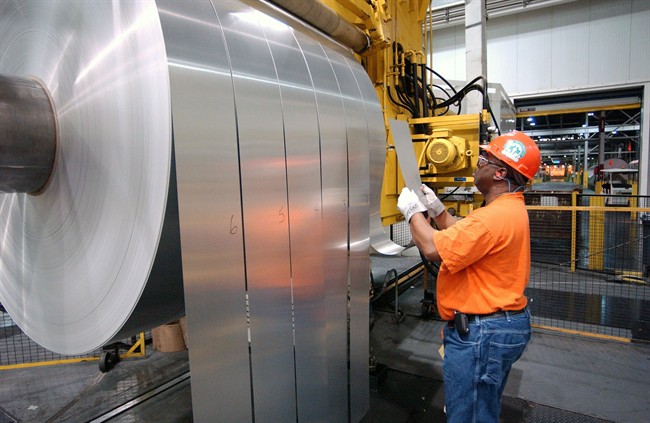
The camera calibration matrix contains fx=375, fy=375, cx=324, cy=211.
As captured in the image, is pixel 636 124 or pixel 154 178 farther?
pixel 636 124

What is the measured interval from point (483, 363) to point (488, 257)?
0.54m

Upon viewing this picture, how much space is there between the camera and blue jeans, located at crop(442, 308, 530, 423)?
1917 millimetres

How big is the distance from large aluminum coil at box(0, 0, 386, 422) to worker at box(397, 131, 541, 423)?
707 mm

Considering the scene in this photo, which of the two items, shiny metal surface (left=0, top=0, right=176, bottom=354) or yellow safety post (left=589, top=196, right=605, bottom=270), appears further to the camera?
yellow safety post (left=589, top=196, right=605, bottom=270)

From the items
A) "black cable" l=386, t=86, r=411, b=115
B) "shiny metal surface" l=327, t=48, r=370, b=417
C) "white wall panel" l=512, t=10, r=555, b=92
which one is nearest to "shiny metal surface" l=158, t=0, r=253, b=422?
"shiny metal surface" l=327, t=48, r=370, b=417

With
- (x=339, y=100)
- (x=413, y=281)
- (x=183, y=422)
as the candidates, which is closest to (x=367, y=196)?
(x=339, y=100)

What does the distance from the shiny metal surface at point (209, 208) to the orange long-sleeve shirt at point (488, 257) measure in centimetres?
112

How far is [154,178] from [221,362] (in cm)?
58

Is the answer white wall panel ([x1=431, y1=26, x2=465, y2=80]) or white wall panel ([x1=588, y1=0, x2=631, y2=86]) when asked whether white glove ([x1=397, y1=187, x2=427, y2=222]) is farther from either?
white wall panel ([x1=588, y1=0, x2=631, y2=86])

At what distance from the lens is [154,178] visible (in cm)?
95

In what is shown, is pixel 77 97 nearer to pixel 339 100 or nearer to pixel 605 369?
pixel 339 100

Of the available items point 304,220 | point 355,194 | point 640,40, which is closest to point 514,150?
point 355,194

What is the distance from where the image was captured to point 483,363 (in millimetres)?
1924

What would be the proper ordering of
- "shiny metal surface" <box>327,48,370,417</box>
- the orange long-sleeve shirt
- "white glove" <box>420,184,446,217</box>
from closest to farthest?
the orange long-sleeve shirt < "shiny metal surface" <box>327,48,370,417</box> < "white glove" <box>420,184,446,217</box>
